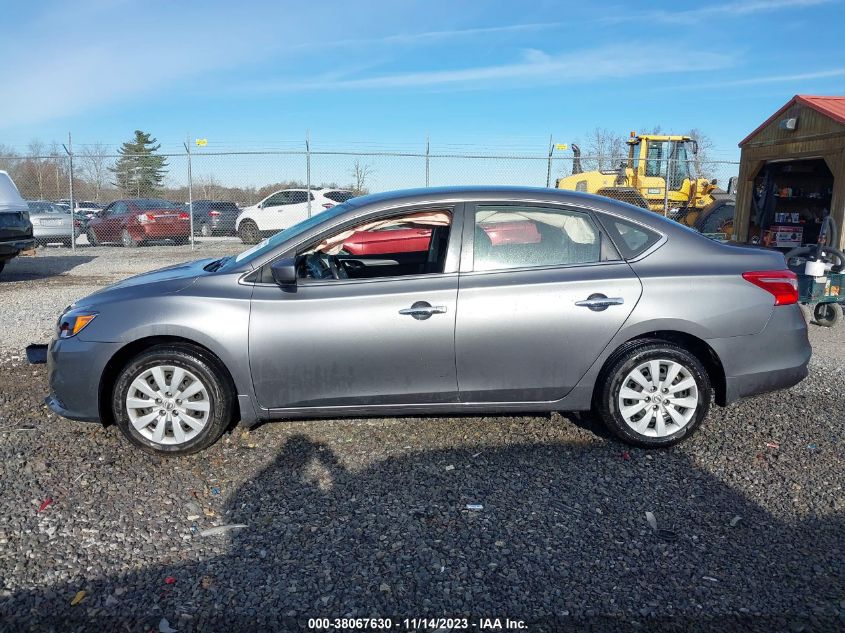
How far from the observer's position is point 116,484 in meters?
3.87

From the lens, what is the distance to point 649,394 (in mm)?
4258

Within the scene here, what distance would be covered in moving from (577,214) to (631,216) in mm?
359

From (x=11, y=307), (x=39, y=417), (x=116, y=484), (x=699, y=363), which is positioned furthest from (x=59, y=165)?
(x=699, y=363)

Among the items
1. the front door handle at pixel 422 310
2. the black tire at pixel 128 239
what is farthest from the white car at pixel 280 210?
the front door handle at pixel 422 310

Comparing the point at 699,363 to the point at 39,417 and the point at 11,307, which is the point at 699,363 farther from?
the point at 11,307

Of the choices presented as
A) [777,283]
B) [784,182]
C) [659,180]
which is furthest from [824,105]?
[777,283]

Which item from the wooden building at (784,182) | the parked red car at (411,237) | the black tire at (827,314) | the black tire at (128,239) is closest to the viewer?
the parked red car at (411,237)

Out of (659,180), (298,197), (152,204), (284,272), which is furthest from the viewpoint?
(152,204)

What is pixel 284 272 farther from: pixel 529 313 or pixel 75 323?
pixel 529 313

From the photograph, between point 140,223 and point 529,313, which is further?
point 140,223

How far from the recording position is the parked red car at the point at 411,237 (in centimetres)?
435

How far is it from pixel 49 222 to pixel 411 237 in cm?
1607

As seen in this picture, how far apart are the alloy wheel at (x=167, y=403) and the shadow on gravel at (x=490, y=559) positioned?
1.90ft

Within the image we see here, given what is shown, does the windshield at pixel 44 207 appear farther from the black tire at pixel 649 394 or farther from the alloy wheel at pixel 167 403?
the black tire at pixel 649 394
